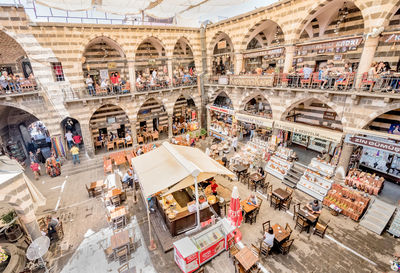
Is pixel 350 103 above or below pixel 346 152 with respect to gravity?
A: above

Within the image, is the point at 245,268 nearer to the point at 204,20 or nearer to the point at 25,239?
the point at 25,239

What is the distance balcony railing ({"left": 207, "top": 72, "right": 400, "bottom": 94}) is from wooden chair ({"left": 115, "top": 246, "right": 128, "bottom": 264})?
13.0m

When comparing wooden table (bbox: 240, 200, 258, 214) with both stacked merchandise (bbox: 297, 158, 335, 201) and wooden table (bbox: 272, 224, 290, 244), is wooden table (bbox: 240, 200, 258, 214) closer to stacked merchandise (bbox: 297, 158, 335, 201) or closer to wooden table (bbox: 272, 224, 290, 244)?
wooden table (bbox: 272, 224, 290, 244)

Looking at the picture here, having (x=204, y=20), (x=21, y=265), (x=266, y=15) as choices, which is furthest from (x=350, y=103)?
(x=21, y=265)

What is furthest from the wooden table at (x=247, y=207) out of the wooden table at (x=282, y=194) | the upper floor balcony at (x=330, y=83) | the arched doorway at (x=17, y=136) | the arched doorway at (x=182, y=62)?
the arched doorway at (x=17, y=136)

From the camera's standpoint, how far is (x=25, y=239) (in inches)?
344

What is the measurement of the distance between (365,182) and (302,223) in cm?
545

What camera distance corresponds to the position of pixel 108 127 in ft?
62.4

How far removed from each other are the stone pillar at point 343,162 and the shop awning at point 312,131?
695mm

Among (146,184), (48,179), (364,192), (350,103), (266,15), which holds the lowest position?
(48,179)

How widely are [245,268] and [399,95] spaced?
33.1 feet

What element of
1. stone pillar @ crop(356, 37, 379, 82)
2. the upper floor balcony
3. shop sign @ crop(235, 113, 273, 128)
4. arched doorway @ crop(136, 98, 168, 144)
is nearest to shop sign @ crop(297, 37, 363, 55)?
stone pillar @ crop(356, 37, 379, 82)

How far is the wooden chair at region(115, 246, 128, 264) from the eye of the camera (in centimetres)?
772

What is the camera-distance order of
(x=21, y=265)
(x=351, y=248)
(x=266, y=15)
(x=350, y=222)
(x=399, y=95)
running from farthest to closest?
(x=266, y=15), (x=350, y=222), (x=399, y=95), (x=351, y=248), (x=21, y=265)
